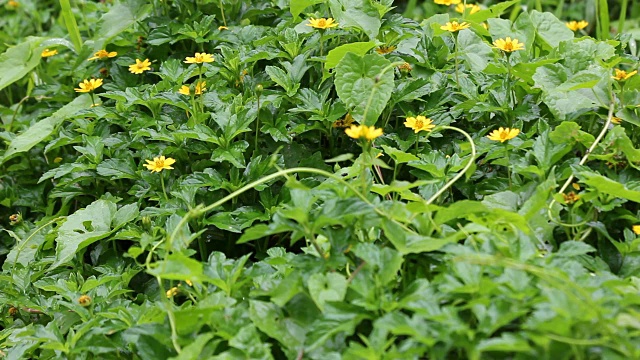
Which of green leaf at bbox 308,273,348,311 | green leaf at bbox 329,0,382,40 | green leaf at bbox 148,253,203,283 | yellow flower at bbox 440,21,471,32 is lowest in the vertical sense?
green leaf at bbox 308,273,348,311

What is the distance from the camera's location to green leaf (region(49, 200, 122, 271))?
67.2 inches

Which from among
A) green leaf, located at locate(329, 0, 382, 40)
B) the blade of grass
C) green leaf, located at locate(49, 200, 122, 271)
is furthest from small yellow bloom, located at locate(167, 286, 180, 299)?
the blade of grass

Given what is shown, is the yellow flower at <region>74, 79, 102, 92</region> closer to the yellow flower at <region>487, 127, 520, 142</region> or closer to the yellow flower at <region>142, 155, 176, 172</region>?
the yellow flower at <region>142, 155, 176, 172</region>

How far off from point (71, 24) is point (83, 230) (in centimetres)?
90

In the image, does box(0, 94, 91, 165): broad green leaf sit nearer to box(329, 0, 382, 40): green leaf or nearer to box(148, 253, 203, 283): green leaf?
box(329, 0, 382, 40): green leaf

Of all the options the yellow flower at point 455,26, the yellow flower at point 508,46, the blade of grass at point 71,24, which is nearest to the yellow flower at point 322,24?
the yellow flower at point 455,26

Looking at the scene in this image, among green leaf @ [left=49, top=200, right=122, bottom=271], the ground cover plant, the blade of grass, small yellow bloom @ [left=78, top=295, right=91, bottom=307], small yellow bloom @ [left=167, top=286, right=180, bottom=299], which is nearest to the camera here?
the ground cover plant

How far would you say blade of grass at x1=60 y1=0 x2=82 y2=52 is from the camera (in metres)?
2.38

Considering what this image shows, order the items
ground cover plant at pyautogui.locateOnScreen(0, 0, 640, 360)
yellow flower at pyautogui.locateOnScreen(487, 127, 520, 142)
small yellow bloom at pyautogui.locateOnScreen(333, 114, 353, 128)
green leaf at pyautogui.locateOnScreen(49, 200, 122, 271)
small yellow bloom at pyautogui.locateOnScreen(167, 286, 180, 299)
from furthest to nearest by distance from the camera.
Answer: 1. small yellow bloom at pyautogui.locateOnScreen(333, 114, 353, 128)
2. green leaf at pyautogui.locateOnScreen(49, 200, 122, 271)
3. yellow flower at pyautogui.locateOnScreen(487, 127, 520, 142)
4. small yellow bloom at pyautogui.locateOnScreen(167, 286, 180, 299)
5. ground cover plant at pyautogui.locateOnScreen(0, 0, 640, 360)

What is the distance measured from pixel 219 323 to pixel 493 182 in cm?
75

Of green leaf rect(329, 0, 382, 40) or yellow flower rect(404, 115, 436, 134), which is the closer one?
yellow flower rect(404, 115, 436, 134)

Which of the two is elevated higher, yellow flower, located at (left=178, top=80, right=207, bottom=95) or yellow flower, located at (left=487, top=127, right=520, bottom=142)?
yellow flower, located at (left=178, top=80, right=207, bottom=95)

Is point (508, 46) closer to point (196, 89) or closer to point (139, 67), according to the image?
point (196, 89)

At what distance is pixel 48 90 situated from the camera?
2.38 m
